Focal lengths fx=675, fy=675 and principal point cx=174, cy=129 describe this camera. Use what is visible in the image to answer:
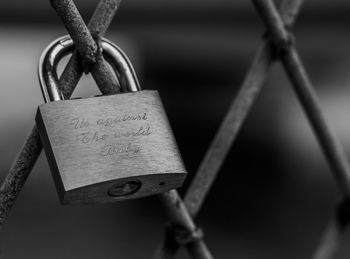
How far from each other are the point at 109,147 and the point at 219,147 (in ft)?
0.60

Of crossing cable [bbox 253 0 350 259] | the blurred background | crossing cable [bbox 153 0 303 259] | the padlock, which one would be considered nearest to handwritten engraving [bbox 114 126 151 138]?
the padlock

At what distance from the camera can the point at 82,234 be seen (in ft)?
10.4

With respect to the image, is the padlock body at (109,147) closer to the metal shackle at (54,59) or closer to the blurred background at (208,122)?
the metal shackle at (54,59)

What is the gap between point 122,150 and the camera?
0.54m

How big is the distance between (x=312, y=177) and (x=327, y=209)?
46 cm

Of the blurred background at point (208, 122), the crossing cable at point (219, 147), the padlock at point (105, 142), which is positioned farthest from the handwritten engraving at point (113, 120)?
the blurred background at point (208, 122)

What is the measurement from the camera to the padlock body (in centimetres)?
51

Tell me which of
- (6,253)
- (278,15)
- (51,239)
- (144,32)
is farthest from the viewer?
(144,32)

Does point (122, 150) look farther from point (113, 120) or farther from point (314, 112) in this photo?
point (314, 112)

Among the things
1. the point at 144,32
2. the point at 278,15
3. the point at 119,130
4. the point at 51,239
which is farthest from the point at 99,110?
the point at 144,32

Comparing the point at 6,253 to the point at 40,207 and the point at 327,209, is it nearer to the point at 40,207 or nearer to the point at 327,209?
the point at 40,207

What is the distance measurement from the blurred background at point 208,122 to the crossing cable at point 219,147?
7.45ft

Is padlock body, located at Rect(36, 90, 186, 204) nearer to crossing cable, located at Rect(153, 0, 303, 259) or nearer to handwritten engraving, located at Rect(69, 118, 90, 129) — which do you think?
handwritten engraving, located at Rect(69, 118, 90, 129)

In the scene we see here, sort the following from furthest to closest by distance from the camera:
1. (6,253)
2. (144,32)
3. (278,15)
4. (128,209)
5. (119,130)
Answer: (144,32)
(128,209)
(6,253)
(278,15)
(119,130)
